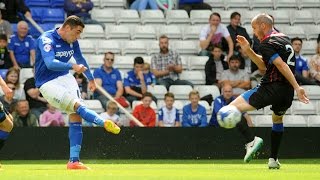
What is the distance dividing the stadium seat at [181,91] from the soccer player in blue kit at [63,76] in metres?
6.03

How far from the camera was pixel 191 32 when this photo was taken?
19531 millimetres

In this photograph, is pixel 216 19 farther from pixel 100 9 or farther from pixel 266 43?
pixel 266 43

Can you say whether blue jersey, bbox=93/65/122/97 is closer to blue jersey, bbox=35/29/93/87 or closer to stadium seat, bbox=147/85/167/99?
stadium seat, bbox=147/85/167/99

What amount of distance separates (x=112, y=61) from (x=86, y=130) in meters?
1.95

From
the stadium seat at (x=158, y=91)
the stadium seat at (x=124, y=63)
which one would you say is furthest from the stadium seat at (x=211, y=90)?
the stadium seat at (x=124, y=63)

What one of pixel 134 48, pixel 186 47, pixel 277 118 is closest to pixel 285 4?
pixel 186 47

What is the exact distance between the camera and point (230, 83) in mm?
17750

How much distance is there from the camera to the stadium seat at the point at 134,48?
18.9 m

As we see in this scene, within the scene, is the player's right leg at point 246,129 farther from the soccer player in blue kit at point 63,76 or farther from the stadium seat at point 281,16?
the stadium seat at point 281,16

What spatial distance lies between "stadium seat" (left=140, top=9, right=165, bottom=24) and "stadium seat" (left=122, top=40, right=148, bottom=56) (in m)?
0.73

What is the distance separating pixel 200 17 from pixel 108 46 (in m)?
2.26

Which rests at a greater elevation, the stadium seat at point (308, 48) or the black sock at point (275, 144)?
the stadium seat at point (308, 48)

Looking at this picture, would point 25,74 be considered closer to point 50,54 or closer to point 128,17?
point 128,17

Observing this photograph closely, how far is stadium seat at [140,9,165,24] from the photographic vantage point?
64.1ft
